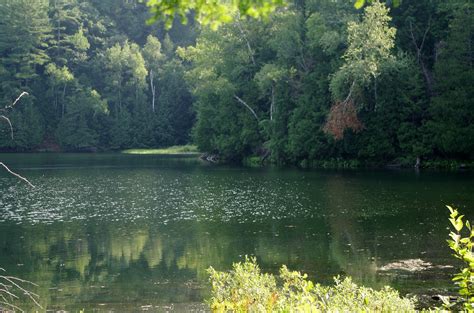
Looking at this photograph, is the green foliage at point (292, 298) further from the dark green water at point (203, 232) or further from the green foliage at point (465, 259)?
the dark green water at point (203, 232)

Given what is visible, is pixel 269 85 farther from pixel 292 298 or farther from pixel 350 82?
pixel 292 298

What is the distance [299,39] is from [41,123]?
53040 mm

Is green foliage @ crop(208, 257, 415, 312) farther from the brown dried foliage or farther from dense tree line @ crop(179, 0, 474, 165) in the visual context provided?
the brown dried foliage

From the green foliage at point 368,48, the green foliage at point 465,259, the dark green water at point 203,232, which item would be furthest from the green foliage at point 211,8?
the green foliage at point 368,48

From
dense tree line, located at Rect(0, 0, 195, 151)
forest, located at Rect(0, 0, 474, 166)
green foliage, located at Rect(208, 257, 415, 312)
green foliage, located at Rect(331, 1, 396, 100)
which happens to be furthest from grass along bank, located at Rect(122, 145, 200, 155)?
green foliage, located at Rect(208, 257, 415, 312)

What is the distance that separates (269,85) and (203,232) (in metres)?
37.3

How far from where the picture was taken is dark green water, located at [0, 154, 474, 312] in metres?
16.7

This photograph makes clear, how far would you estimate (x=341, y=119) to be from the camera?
5094cm

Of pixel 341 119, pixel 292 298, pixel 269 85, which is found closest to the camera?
pixel 292 298

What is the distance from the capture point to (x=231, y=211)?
1190 inches

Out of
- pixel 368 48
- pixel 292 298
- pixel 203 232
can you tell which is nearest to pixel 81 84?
pixel 368 48

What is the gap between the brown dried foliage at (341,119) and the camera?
50.8 metres

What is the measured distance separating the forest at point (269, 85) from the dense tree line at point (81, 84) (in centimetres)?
21

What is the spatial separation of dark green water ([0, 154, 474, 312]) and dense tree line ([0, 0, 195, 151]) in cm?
5452
